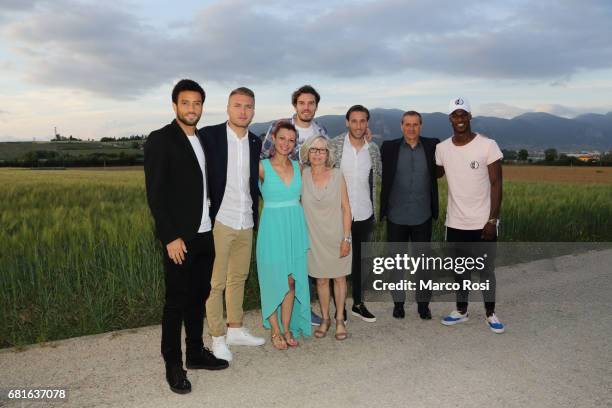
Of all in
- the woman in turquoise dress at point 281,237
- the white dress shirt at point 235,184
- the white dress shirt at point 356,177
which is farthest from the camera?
the white dress shirt at point 356,177

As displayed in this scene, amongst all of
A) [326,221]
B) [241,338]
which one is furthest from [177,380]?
[326,221]

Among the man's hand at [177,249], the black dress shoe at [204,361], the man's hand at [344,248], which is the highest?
the man's hand at [177,249]

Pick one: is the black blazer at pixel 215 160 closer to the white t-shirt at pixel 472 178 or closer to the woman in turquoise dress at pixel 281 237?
the woman in turquoise dress at pixel 281 237

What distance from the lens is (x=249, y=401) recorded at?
3633 mm

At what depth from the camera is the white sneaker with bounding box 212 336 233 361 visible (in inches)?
174

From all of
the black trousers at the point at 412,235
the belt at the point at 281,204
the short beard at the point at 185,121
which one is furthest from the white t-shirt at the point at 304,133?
the short beard at the point at 185,121

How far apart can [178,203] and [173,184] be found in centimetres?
14

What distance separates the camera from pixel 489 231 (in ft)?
17.1

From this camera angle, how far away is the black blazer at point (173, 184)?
3.71m

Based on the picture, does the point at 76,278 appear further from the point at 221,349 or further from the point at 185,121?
the point at 185,121

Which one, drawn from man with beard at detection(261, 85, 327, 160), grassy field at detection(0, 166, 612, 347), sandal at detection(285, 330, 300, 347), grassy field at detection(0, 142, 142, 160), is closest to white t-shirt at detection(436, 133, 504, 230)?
man with beard at detection(261, 85, 327, 160)

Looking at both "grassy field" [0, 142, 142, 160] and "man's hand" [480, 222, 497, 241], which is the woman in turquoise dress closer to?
"man's hand" [480, 222, 497, 241]

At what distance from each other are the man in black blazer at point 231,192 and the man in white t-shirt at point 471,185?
202 cm

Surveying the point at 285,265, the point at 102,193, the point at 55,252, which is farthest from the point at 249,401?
the point at 102,193
